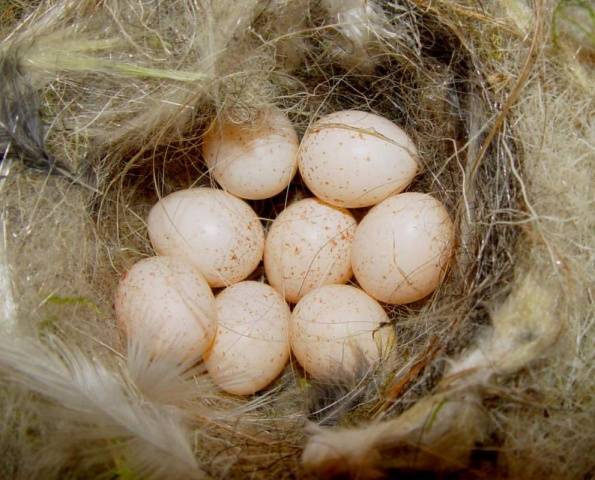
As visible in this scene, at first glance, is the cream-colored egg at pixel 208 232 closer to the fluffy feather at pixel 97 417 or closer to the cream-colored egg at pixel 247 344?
the cream-colored egg at pixel 247 344

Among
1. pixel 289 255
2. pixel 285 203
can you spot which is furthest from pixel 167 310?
pixel 285 203

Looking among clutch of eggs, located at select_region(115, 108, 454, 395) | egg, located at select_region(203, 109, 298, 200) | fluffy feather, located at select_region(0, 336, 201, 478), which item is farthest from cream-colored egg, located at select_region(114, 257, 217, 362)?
egg, located at select_region(203, 109, 298, 200)

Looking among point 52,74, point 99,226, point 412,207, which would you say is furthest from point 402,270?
point 52,74

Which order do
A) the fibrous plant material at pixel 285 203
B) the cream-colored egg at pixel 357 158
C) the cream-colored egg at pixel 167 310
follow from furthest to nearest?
the cream-colored egg at pixel 357 158
the cream-colored egg at pixel 167 310
the fibrous plant material at pixel 285 203

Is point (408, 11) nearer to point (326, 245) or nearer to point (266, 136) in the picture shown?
point (266, 136)

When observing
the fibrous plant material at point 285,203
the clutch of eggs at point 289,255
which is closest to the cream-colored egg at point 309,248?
the clutch of eggs at point 289,255

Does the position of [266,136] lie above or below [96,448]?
above
